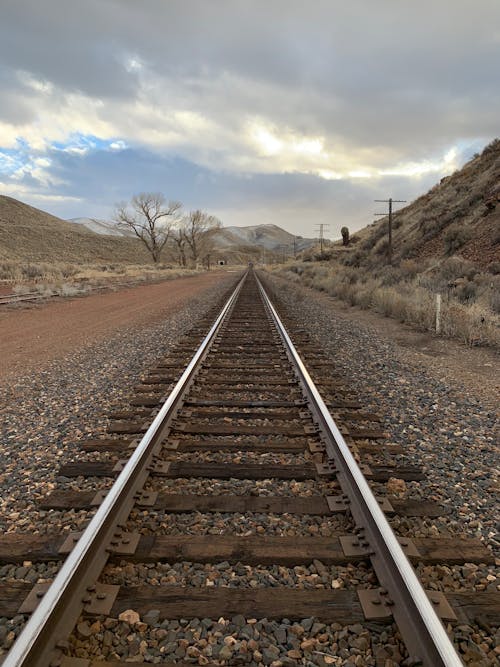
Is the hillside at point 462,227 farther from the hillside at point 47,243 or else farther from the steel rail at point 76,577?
the hillside at point 47,243

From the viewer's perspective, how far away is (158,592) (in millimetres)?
2193

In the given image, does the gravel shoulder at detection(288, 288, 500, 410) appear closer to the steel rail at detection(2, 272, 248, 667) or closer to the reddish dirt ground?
the steel rail at detection(2, 272, 248, 667)

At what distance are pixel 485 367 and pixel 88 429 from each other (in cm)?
630

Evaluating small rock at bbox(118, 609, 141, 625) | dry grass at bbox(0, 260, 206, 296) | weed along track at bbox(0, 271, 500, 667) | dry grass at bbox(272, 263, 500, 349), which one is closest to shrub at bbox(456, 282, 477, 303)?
dry grass at bbox(272, 263, 500, 349)

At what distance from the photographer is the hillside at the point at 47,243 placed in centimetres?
7206

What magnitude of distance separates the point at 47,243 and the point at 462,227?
76563mm

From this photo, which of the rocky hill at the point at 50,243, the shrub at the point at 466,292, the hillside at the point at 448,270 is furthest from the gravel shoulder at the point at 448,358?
the rocky hill at the point at 50,243

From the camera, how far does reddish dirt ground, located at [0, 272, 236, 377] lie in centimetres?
838

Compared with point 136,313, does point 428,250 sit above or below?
above

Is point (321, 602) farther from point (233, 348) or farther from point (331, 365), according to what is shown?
point (233, 348)

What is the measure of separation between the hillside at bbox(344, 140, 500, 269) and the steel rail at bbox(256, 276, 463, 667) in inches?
713

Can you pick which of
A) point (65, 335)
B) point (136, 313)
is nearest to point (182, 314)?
point (136, 313)

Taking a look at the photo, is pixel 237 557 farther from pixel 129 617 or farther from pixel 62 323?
pixel 62 323

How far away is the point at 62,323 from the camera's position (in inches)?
484
